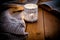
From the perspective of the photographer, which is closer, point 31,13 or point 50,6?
point 31,13

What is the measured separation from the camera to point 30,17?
115 cm

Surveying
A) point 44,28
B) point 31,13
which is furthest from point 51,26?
point 31,13

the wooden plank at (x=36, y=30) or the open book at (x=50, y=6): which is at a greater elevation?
the open book at (x=50, y=6)

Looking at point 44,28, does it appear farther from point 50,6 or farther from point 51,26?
point 50,6

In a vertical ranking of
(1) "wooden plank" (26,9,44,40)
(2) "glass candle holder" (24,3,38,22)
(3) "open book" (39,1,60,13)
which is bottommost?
(1) "wooden plank" (26,9,44,40)

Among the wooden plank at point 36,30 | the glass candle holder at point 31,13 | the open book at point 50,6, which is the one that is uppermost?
the open book at point 50,6

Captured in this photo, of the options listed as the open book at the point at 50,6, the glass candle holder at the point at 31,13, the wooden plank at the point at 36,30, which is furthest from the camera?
the open book at the point at 50,6

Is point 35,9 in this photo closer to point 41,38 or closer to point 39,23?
point 39,23

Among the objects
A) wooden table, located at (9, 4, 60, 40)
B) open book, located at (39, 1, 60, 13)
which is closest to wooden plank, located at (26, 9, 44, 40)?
wooden table, located at (9, 4, 60, 40)

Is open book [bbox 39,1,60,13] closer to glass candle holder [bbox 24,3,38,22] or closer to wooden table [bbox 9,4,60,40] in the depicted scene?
wooden table [bbox 9,4,60,40]

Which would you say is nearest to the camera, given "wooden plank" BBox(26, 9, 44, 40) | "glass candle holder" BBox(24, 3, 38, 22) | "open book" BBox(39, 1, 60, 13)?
"wooden plank" BBox(26, 9, 44, 40)

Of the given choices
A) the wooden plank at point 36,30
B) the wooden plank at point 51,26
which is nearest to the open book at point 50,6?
the wooden plank at point 51,26

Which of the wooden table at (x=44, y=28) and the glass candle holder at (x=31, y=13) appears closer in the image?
the wooden table at (x=44, y=28)

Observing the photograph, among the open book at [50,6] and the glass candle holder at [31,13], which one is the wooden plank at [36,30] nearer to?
the glass candle holder at [31,13]
